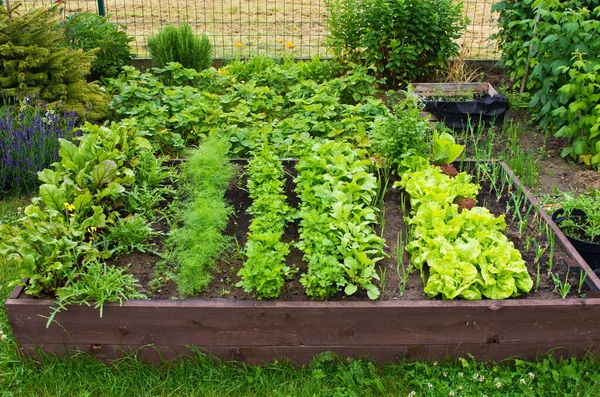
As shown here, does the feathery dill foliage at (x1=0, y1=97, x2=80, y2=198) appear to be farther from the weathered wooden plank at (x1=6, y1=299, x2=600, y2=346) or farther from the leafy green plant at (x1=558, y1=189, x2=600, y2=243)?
the leafy green plant at (x1=558, y1=189, x2=600, y2=243)

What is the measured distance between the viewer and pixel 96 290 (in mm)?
3234

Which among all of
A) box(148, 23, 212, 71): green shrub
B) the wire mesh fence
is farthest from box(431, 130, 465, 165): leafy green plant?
the wire mesh fence

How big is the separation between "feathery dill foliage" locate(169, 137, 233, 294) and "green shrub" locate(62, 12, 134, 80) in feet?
8.76

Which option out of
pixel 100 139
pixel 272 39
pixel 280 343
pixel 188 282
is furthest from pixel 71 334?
pixel 272 39

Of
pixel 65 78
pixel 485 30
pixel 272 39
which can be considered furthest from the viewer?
pixel 485 30

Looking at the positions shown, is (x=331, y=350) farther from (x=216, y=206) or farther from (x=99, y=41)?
(x=99, y=41)

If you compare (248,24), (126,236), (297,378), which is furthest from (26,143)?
(248,24)

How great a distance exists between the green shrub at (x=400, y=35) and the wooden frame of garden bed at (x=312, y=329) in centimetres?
436

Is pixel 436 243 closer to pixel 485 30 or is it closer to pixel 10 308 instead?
pixel 10 308

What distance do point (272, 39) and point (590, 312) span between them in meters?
8.03

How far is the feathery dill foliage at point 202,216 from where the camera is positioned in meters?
3.49

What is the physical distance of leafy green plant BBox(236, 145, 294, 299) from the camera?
3.28 metres

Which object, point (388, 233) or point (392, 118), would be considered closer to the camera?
point (388, 233)

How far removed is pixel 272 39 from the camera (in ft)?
34.0
